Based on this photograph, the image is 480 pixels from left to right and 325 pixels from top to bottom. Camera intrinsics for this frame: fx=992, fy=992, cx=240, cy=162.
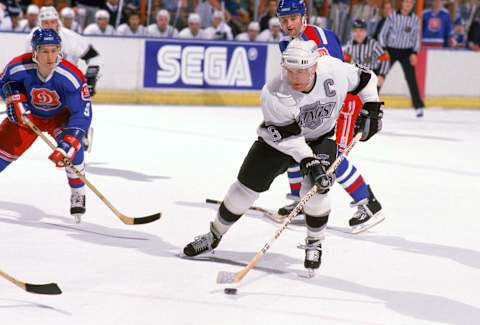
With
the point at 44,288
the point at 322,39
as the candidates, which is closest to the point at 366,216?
the point at 322,39

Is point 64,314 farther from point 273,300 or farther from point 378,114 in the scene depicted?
point 378,114

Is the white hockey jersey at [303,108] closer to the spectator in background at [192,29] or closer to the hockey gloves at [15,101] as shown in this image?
the hockey gloves at [15,101]

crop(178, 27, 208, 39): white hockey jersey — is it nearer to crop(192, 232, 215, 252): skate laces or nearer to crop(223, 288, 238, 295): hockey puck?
crop(192, 232, 215, 252): skate laces

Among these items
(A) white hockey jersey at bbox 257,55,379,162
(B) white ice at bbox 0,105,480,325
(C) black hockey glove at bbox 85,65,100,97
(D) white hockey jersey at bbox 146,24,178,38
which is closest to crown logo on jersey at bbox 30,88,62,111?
(B) white ice at bbox 0,105,480,325

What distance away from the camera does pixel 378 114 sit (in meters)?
4.43

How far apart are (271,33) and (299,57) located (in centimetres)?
848

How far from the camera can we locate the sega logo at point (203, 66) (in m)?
11.3

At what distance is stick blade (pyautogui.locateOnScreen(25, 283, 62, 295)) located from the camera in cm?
345

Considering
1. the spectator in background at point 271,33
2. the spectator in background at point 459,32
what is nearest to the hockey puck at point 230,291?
the spectator in background at point 271,33

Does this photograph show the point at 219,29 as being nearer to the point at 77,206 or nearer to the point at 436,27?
the point at 436,27

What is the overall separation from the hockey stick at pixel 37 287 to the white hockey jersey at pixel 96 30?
767 cm

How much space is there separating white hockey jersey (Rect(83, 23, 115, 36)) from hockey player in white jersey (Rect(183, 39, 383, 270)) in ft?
22.8

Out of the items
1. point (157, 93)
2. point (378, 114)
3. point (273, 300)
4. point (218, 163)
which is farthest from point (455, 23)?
point (273, 300)

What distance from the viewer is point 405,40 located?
11.3 metres
